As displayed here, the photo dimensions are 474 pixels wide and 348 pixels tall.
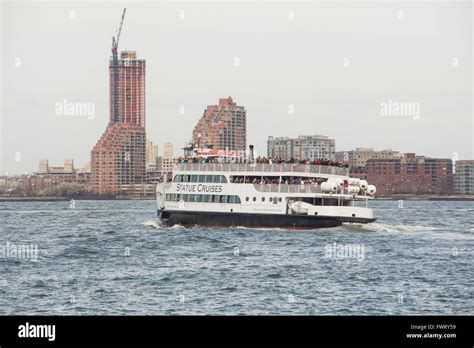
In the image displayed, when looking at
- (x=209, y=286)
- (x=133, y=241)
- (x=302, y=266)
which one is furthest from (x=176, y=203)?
(x=209, y=286)

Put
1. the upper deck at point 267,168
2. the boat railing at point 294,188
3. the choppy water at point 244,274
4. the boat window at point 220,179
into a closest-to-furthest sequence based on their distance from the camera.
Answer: the choppy water at point 244,274 → the boat railing at point 294,188 → the upper deck at point 267,168 → the boat window at point 220,179

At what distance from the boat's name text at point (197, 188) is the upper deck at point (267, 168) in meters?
1.44

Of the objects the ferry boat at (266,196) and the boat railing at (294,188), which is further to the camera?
the boat railing at (294,188)

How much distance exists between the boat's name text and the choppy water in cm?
548

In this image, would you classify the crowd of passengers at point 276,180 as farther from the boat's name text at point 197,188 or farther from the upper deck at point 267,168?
the boat's name text at point 197,188

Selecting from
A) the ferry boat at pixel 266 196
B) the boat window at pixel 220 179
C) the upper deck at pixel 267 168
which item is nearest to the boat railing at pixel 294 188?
the ferry boat at pixel 266 196

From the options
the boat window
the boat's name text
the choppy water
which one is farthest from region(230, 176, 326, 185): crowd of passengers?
the choppy water

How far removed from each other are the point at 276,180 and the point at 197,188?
7421 mm

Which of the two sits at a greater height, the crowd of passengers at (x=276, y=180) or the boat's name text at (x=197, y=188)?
the crowd of passengers at (x=276, y=180)

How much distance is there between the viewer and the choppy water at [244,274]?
38375 millimetres

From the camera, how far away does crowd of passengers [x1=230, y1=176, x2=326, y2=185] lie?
7462cm

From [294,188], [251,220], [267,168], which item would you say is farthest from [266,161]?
[251,220]

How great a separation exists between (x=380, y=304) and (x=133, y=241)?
109 feet

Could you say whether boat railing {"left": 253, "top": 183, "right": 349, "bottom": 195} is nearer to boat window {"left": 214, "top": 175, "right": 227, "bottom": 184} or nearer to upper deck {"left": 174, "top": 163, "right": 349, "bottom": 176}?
upper deck {"left": 174, "top": 163, "right": 349, "bottom": 176}
